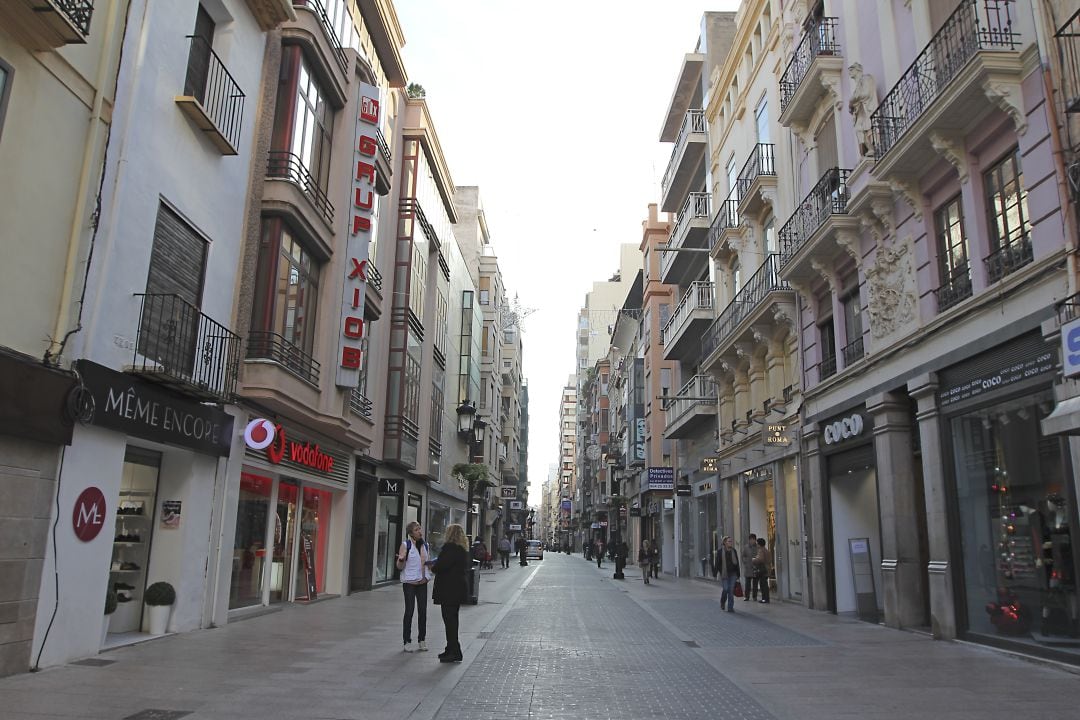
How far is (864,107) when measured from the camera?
15.8 m

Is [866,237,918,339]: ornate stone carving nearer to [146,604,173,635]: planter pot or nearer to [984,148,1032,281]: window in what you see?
[984,148,1032,281]: window

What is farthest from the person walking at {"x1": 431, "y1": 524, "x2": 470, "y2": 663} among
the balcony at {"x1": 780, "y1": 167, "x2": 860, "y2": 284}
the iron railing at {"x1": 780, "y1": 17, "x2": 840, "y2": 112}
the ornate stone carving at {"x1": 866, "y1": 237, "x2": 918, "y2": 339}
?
the iron railing at {"x1": 780, "y1": 17, "x2": 840, "y2": 112}

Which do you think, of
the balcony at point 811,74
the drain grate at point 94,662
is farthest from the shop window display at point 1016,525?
the drain grate at point 94,662

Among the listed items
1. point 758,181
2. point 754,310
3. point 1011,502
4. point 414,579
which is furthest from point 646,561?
point 414,579

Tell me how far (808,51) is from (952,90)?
8634 mm

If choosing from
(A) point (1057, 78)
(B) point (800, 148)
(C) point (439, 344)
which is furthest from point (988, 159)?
(C) point (439, 344)

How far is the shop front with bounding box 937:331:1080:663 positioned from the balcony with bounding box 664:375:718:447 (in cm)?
1729

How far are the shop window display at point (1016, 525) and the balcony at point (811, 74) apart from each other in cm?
912

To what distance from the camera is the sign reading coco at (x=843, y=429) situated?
16.3 metres

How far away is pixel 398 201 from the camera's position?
2598 cm

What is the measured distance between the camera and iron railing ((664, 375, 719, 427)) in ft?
101

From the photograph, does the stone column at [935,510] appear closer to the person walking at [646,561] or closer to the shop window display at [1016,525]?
the shop window display at [1016,525]

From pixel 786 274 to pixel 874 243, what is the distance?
145 inches

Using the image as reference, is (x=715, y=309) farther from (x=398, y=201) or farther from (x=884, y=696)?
(x=884, y=696)
